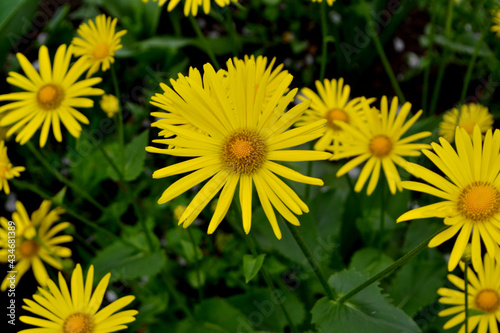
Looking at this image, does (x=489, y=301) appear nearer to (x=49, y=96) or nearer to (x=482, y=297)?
(x=482, y=297)

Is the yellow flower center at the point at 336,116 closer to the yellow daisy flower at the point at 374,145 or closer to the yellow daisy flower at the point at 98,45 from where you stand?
the yellow daisy flower at the point at 374,145

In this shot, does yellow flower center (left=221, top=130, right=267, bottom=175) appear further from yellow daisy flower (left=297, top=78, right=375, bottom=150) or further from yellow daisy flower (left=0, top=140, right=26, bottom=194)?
yellow daisy flower (left=0, top=140, right=26, bottom=194)

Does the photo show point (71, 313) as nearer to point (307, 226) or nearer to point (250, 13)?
point (307, 226)

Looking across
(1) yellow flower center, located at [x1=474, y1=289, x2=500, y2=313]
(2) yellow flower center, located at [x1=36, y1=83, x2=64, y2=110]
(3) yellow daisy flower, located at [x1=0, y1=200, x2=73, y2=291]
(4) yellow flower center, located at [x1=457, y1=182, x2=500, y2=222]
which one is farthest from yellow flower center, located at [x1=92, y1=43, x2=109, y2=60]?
(1) yellow flower center, located at [x1=474, y1=289, x2=500, y2=313]

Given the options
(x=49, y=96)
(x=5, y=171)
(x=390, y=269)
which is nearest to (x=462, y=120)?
(x=390, y=269)

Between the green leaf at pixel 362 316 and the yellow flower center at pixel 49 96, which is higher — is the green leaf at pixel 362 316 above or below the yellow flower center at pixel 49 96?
below

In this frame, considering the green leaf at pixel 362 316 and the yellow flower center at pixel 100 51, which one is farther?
the yellow flower center at pixel 100 51

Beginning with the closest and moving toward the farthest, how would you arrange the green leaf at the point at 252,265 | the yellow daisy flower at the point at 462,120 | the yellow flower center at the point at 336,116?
1. the green leaf at the point at 252,265
2. the yellow flower center at the point at 336,116
3. the yellow daisy flower at the point at 462,120

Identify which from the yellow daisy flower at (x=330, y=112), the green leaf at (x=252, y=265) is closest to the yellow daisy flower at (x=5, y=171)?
the green leaf at (x=252, y=265)

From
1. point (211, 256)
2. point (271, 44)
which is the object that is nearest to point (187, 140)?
point (211, 256)
